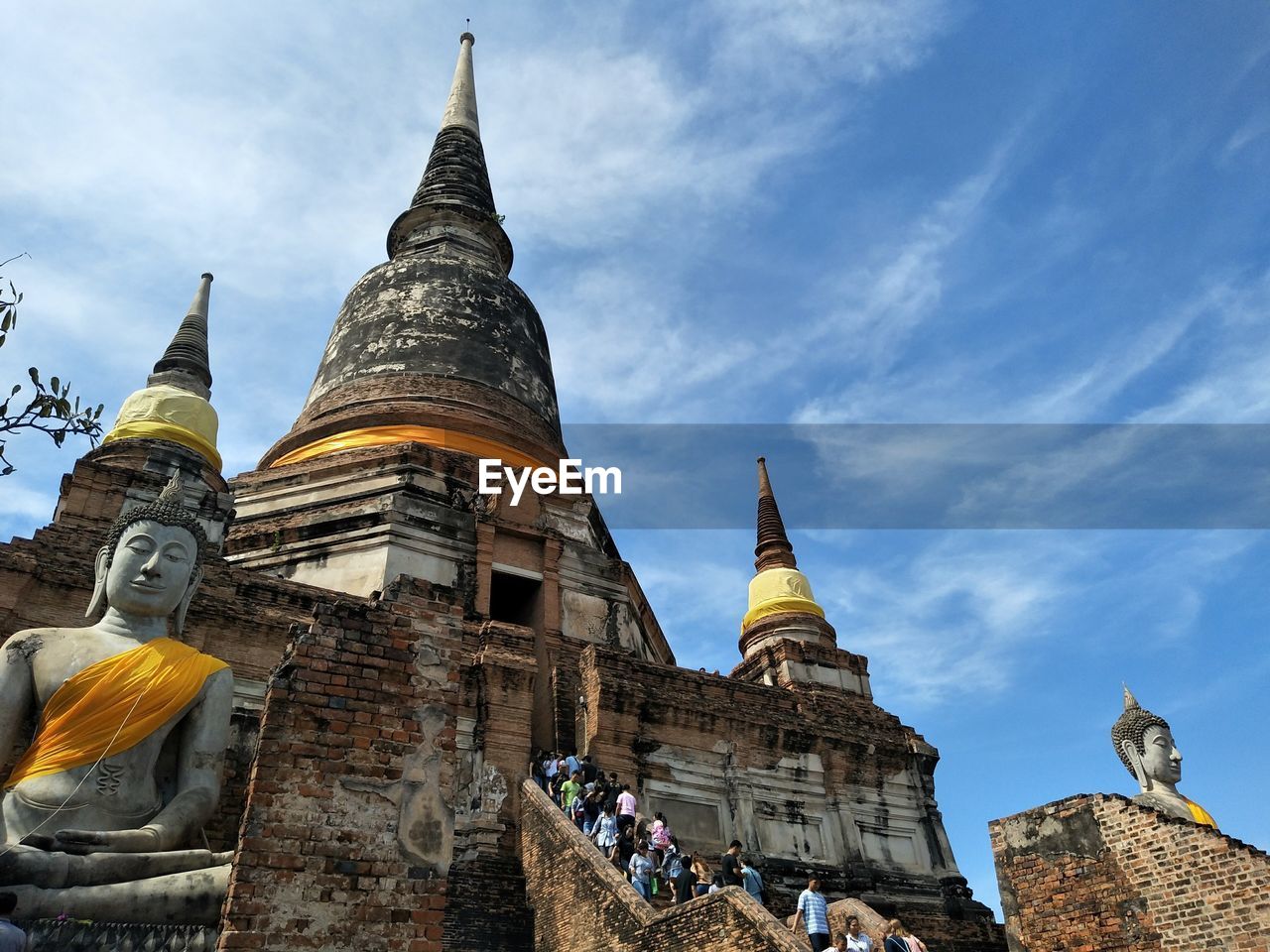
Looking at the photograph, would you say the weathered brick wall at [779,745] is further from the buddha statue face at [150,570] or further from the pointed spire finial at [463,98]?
the pointed spire finial at [463,98]

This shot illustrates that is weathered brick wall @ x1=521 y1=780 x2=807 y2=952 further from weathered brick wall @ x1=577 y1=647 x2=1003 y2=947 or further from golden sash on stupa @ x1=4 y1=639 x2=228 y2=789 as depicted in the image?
golden sash on stupa @ x1=4 y1=639 x2=228 y2=789

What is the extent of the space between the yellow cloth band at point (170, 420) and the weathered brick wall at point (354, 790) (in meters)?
11.2

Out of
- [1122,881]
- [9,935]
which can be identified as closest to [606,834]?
[1122,881]

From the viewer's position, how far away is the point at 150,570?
279 inches

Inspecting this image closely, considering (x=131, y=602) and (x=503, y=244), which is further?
(x=503, y=244)

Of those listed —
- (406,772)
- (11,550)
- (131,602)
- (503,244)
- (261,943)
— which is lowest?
(261,943)

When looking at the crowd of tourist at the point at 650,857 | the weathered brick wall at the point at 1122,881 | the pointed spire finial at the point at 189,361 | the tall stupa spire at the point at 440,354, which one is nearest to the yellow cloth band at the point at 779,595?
the tall stupa spire at the point at 440,354

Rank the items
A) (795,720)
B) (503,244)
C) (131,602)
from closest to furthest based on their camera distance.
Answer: (131,602) < (795,720) < (503,244)

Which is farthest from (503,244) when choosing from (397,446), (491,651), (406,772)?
(406,772)

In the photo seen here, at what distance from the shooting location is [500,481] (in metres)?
17.5

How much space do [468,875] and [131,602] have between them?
5530 mm

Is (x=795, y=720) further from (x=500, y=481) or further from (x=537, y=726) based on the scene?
(x=500, y=481)

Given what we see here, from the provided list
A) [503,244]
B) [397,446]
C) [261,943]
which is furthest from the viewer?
[503,244]

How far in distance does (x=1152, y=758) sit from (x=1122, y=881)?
200 cm
